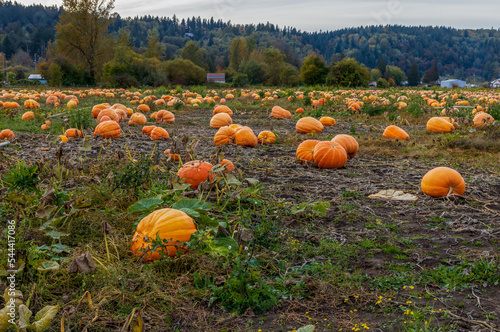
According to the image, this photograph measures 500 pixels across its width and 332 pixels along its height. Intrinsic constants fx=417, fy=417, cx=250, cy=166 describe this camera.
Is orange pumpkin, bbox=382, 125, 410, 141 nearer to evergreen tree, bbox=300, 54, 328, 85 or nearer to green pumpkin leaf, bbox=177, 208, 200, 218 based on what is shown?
green pumpkin leaf, bbox=177, 208, 200, 218

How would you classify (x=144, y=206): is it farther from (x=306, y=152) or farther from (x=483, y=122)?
(x=483, y=122)

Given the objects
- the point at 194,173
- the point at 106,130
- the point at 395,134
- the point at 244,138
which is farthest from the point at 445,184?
the point at 106,130

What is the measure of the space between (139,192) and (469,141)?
5943 millimetres

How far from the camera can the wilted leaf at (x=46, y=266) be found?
2.49m

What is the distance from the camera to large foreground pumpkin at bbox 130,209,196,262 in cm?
289

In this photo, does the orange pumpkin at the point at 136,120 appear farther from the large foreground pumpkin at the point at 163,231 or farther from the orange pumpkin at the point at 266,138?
the large foreground pumpkin at the point at 163,231

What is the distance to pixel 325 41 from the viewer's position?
17250cm

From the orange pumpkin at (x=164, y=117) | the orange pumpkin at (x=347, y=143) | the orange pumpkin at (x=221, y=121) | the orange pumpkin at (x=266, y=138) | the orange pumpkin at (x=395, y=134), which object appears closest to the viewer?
the orange pumpkin at (x=347, y=143)

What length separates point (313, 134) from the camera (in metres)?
8.37

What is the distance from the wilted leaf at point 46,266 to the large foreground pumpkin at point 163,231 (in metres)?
0.55

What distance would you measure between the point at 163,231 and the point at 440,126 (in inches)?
304

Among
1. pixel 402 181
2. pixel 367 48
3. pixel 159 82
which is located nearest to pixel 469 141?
pixel 402 181

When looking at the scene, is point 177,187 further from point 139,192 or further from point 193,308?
point 193,308

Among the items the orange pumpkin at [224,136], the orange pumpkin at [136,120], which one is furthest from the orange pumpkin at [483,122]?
the orange pumpkin at [136,120]
